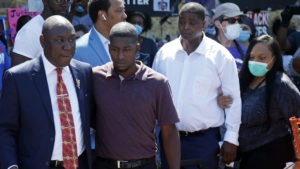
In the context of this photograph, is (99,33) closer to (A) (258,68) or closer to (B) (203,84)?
(B) (203,84)

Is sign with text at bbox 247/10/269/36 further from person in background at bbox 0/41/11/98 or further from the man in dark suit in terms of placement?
the man in dark suit

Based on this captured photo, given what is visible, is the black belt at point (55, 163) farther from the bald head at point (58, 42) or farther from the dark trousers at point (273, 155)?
the dark trousers at point (273, 155)

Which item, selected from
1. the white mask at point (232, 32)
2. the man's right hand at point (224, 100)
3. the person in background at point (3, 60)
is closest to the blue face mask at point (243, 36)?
the white mask at point (232, 32)

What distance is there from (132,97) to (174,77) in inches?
41.1

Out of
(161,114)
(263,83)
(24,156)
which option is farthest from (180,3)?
(24,156)

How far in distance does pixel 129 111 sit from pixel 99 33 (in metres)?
1.08

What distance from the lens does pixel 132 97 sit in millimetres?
3994

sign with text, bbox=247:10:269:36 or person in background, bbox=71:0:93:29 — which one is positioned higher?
person in background, bbox=71:0:93:29

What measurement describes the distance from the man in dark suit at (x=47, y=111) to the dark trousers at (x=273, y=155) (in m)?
1.99

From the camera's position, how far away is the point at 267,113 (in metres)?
5.24

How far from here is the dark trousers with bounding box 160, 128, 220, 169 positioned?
4977 millimetres

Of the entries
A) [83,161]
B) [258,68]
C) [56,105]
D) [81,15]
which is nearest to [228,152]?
[258,68]

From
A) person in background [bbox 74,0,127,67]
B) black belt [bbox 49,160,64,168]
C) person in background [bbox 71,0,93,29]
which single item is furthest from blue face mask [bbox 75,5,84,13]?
black belt [bbox 49,160,64,168]

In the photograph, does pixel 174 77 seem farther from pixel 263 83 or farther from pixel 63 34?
pixel 63 34
